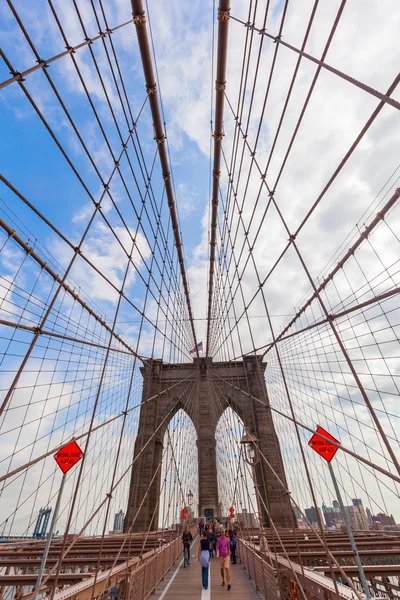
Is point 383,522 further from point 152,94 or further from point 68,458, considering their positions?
point 152,94

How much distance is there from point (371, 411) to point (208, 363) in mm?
22453

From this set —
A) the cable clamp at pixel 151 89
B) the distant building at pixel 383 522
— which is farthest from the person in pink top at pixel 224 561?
the cable clamp at pixel 151 89

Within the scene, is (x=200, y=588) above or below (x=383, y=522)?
below

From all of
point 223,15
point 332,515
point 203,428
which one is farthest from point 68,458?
point 332,515

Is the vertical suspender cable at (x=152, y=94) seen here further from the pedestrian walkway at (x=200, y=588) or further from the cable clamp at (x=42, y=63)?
the pedestrian walkway at (x=200, y=588)

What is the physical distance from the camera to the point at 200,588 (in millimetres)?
6109

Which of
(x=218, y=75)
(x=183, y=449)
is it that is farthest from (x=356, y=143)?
(x=183, y=449)

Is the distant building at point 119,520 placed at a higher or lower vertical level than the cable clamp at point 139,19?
lower

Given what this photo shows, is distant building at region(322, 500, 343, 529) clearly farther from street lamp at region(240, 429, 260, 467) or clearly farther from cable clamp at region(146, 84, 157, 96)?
cable clamp at region(146, 84, 157, 96)

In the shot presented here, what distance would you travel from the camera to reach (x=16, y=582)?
→ 4.18m

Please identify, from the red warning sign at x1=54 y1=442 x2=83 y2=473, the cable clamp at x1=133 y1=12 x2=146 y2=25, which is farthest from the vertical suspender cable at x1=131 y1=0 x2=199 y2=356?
the red warning sign at x1=54 y1=442 x2=83 y2=473

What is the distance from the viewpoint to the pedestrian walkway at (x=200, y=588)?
539 cm

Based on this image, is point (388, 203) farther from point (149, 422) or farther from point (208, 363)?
point (149, 422)

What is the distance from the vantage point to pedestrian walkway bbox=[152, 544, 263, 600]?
539 cm
